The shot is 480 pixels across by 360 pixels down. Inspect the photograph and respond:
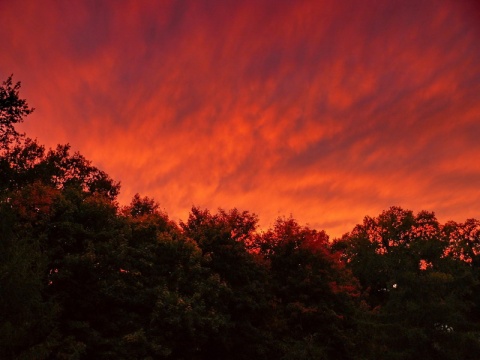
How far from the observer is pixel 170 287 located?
28906mm

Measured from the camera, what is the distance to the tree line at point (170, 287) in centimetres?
2044

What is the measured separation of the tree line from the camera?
20438 mm

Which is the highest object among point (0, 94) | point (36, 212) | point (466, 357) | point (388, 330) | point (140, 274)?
point (0, 94)

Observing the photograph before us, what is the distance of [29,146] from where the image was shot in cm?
3159

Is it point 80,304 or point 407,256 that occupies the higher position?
point 407,256

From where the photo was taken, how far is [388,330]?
30188 millimetres

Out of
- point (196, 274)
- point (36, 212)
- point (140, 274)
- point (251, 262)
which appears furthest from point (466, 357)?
point (36, 212)

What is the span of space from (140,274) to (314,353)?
13.9m

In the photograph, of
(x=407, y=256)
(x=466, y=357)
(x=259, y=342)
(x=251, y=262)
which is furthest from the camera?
(x=407, y=256)

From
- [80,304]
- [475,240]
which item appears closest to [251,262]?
[80,304]

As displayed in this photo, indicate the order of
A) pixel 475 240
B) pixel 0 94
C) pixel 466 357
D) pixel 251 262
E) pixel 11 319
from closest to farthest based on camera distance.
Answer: pixel 11 319, pixel 0 94, pixel 466 357, pixel 251 262, pixel 475 240

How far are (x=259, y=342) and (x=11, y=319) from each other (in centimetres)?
2063

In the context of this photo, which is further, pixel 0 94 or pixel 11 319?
pixel 0 94

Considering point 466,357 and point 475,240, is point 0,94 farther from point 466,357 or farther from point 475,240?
point 475,240
